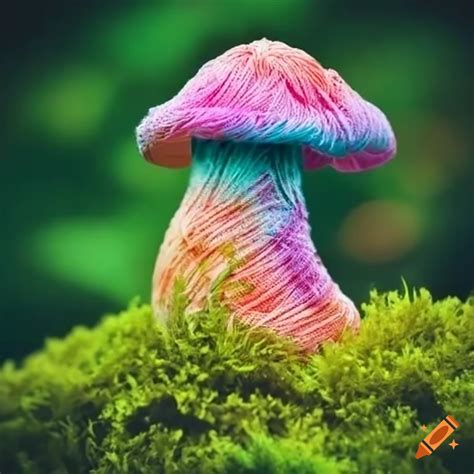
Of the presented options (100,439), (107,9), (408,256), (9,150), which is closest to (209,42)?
(107,9)

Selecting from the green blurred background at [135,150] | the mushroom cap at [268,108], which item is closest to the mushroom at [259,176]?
the mushroom cap at [268,108]

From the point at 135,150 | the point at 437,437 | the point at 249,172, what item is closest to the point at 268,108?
the point at 249,172

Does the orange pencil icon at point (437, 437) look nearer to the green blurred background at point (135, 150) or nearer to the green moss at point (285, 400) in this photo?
the green moss at point (285, 400)

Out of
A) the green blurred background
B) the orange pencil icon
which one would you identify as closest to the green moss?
the orange pencil icon

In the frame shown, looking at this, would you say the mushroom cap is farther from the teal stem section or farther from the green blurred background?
the green blurred background

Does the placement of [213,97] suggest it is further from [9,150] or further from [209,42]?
[9,150]

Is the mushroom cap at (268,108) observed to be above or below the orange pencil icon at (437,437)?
above

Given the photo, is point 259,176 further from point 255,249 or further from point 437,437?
point 437,437
